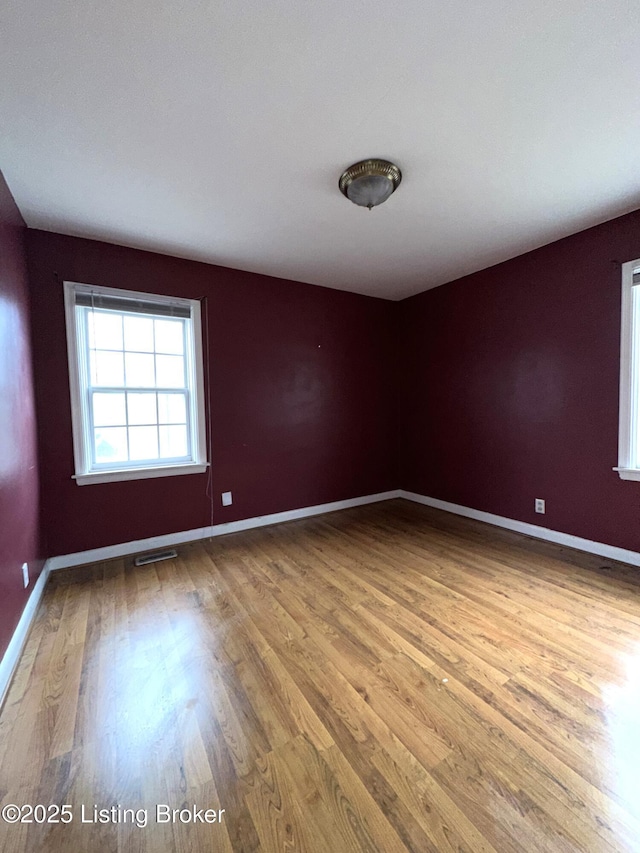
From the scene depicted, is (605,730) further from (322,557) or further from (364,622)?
(322,557)

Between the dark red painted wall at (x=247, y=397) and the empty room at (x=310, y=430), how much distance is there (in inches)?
1.1

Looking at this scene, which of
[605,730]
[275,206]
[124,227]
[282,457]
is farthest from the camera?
[282,457]

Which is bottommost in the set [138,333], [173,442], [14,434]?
[173,442]

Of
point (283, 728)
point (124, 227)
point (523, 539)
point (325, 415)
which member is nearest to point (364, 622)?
point (283, 728)

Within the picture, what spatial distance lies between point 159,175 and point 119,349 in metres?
1.44

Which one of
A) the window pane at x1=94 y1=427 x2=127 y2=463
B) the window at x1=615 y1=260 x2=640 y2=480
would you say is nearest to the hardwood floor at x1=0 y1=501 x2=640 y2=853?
the window at x1=615 y1=260 x2=640 y2=480

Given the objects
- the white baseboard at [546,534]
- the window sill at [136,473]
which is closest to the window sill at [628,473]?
the white baseboard at [546,534]

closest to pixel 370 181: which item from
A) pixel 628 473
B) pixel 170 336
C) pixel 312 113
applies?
pixel 312 113

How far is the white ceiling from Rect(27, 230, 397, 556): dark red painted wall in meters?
0.48

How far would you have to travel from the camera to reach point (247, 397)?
344 cm

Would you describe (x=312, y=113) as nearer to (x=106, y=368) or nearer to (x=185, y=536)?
(x=106, y=368)

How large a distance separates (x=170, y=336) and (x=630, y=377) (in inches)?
146

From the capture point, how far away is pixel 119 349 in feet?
9.43

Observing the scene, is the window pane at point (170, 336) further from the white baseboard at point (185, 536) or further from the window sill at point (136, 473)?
the white baseboard at point (185, 536)
